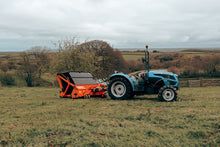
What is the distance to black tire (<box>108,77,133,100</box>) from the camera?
9971 millimetres

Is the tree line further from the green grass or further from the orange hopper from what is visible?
the green grass

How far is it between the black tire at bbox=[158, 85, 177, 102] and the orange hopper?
3368 millimetres

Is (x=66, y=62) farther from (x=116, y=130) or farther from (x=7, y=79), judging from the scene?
(x=116, y=130)

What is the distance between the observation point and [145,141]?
13.4 ft

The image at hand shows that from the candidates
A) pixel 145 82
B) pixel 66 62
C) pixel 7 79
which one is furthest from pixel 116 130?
pixel 7 79

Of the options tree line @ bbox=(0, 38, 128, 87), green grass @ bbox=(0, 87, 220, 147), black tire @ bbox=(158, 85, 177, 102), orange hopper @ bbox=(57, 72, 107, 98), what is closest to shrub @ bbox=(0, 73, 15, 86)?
tree line @ bbox=(0, 38, 128, 87)

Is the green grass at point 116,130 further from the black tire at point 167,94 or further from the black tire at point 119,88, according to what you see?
the black tire at point 119,88

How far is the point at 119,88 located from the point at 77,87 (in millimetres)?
2224

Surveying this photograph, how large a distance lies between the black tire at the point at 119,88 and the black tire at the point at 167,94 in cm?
157

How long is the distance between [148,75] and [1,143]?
23.6 ft

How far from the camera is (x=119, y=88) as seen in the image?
1034 centimetres

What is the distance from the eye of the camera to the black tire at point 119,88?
9.97 m

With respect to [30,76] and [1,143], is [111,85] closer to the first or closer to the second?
[1,143]

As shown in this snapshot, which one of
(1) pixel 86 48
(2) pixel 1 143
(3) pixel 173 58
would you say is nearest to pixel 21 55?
(1) pixel 86 48
